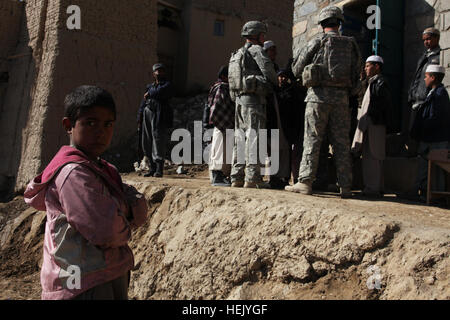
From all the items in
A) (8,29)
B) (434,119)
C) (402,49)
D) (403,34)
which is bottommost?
(434,119)

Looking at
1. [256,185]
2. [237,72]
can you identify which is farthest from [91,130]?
[237,72]

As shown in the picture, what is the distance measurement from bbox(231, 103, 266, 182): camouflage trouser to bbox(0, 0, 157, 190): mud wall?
168 inches

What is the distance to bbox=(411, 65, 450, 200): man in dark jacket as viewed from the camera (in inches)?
164

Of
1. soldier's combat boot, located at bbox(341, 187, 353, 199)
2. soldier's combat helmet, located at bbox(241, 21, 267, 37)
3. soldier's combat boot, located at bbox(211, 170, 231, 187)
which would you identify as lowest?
soldier's combat boot, located at bbox(341, 187, 353, 199)

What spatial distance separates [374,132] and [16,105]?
7203mm

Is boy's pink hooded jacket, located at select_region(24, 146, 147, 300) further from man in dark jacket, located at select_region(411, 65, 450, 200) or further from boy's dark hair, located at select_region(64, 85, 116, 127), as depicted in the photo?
man in dark jacket, located at select_region(411, 65, 450, 200)

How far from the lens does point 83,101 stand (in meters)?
1.54

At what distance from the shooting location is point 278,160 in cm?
481

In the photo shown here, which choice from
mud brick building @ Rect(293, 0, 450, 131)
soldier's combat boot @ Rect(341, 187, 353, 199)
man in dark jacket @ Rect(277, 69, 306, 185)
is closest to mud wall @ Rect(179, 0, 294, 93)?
mud brick building @ Rect(293, 0, 450, 131)

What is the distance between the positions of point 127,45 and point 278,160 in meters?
4.93

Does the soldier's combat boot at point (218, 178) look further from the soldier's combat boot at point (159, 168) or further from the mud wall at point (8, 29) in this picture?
the mud wall at point (8, 29)

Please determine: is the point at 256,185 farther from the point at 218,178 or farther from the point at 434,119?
the point at 434,119

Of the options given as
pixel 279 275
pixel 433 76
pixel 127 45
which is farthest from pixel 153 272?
pixel 127 45
